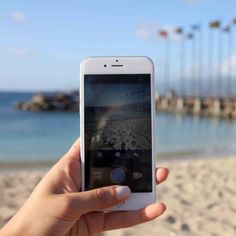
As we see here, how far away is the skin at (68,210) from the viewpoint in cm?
151

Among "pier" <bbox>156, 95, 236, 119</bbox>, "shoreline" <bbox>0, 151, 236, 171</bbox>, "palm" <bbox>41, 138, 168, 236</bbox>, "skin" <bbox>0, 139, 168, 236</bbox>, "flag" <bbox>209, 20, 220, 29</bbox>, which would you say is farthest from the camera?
"flag" <bbox>209, 20, 220, 29</bbox>

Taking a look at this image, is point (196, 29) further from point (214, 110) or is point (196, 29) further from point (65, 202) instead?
point (65, 202)

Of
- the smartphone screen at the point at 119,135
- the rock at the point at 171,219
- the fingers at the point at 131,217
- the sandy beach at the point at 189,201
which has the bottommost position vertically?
the sandy beach at the point at 189,201

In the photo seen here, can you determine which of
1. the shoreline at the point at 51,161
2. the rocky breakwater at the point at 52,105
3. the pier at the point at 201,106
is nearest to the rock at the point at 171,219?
the shoreline at the point at 51,161

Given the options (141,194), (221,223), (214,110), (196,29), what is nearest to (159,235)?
(221,223)

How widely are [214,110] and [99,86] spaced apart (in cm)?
3740

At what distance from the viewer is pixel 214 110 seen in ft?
126

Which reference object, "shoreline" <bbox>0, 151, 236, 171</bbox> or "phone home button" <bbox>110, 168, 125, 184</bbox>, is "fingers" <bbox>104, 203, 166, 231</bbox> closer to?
"phone home button" <bbox>110, 168, 125, 184</bbox>

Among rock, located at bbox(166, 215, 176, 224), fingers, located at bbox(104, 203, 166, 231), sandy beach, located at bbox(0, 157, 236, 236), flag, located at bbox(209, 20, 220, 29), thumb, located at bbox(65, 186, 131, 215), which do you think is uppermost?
flag, located at bbox(209, 20, 220, 29)

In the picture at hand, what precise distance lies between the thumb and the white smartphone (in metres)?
0.11

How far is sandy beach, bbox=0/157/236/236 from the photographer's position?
4.59 m

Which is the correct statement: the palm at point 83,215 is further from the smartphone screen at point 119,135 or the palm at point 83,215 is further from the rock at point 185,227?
the rock at point 185,227

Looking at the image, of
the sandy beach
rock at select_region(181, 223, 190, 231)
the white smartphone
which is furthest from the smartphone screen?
rock at select_region(181, 223, 190, 231)

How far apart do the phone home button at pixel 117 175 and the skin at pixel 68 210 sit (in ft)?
0.41
